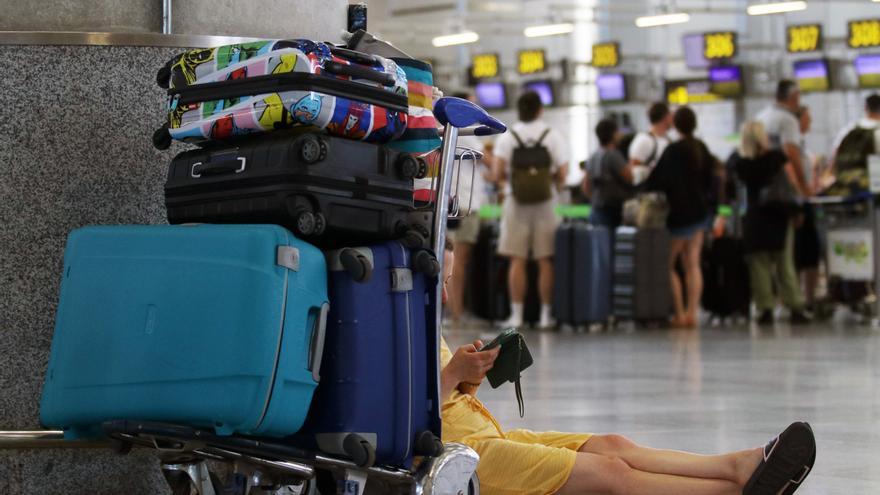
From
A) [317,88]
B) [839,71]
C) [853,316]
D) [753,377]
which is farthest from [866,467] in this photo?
[839,71]

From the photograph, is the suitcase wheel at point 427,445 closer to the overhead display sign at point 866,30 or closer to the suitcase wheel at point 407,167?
the suitcase wheel at point 407,167

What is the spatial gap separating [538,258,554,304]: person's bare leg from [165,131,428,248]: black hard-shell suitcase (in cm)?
869

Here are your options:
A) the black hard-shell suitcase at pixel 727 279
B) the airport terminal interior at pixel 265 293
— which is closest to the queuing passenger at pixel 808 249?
the black hard-shell suitcase at pixel 727 279

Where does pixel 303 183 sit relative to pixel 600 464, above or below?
above

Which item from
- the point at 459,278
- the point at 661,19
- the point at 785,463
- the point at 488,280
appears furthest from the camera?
the point at 661,19

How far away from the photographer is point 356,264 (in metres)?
2.86

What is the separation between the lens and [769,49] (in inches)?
1080

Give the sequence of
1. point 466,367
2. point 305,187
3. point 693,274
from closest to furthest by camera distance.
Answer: point 305,187 → point 466,367 → point 693,274

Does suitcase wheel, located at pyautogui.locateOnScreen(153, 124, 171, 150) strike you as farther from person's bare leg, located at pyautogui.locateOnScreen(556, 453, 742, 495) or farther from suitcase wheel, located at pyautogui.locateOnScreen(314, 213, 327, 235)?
person's bare leg, located at pyautogui.locateOnScreen(556, 453, 742, 495)

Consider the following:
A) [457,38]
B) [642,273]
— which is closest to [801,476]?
[642,273]

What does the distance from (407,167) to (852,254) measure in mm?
10487

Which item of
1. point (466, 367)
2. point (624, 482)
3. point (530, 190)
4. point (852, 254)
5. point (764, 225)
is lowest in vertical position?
point (624, 482)

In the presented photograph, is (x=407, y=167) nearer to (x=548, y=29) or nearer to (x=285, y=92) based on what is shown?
(x=285, y=92)

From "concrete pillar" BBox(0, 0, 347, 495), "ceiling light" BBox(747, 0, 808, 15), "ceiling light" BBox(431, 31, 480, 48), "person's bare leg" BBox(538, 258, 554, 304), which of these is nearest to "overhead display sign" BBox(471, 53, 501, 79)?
"ceiling light" BBox(431, 31, 480, 48)
